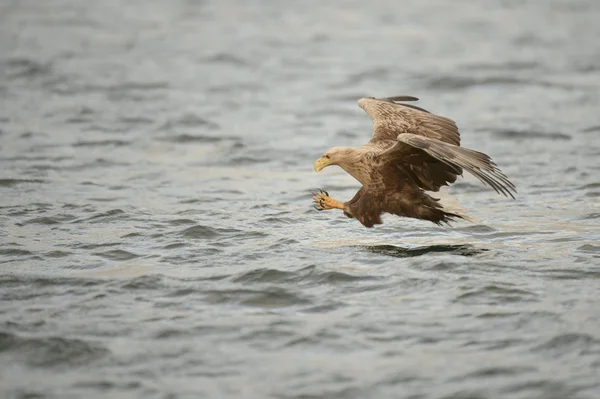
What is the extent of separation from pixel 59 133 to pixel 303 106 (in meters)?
3.62

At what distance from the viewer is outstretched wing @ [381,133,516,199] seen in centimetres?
739

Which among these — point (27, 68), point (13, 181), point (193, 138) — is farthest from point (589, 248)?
point (27, 68)

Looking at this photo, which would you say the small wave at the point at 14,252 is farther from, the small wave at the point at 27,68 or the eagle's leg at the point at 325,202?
the small wave at the point at 27,68

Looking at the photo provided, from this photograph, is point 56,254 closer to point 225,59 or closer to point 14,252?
point 14,252

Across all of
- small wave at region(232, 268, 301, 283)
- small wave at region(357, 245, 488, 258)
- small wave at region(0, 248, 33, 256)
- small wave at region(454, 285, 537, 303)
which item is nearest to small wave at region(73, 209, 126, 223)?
small wave at region(0, 248, 33, 256)

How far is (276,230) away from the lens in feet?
30.3

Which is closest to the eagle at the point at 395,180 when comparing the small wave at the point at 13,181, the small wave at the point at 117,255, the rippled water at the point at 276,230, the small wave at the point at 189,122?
the rippled water at the point at 276,230

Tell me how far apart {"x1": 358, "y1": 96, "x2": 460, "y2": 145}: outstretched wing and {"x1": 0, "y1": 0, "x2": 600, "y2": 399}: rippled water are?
82 centimetres

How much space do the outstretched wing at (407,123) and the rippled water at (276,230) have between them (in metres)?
0.82

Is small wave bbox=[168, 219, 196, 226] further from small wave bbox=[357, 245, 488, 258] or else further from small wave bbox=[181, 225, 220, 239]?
small wave bbox=[357, 245, 488, 258]

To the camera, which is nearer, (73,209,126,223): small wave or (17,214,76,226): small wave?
→ (17,214,76,226): small wave

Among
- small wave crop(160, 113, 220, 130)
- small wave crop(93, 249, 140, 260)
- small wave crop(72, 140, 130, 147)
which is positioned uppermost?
small wave crop(160, 113, 220, 130)

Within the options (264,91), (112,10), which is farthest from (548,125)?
(112,10)

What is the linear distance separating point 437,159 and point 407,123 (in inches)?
46.3
